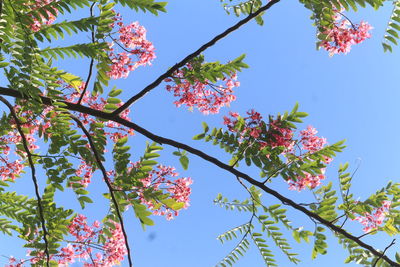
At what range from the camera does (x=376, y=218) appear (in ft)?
15.8

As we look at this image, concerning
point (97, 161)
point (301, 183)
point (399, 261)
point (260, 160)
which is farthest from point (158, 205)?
point (399, 261)

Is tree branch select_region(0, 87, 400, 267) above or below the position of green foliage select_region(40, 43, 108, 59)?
below

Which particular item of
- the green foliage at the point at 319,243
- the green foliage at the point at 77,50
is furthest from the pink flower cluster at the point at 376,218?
the green foliage at the point at 77,50

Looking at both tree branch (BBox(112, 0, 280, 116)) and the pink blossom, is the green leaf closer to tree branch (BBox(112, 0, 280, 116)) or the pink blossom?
tree branch (BBox(112, 0, 280, 116))

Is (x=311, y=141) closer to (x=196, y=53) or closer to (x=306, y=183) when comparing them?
(x=306, y=183)

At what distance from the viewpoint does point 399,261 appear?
155 inches

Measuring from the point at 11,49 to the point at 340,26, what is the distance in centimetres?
410

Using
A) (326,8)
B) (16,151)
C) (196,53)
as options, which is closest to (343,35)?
(326,8)

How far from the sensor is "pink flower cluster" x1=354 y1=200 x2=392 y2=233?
15.6 feet

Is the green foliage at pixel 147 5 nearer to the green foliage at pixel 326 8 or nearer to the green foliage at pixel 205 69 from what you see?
the green foliage at pixel 205 69

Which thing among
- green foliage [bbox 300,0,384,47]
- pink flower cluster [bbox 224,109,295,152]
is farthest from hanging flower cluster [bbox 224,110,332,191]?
green foliage [bbox 300,0,384,47]

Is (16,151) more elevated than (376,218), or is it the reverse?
(16,151)

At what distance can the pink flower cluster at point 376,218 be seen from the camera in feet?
15.6

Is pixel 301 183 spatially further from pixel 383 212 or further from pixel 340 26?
pixel 340 26
